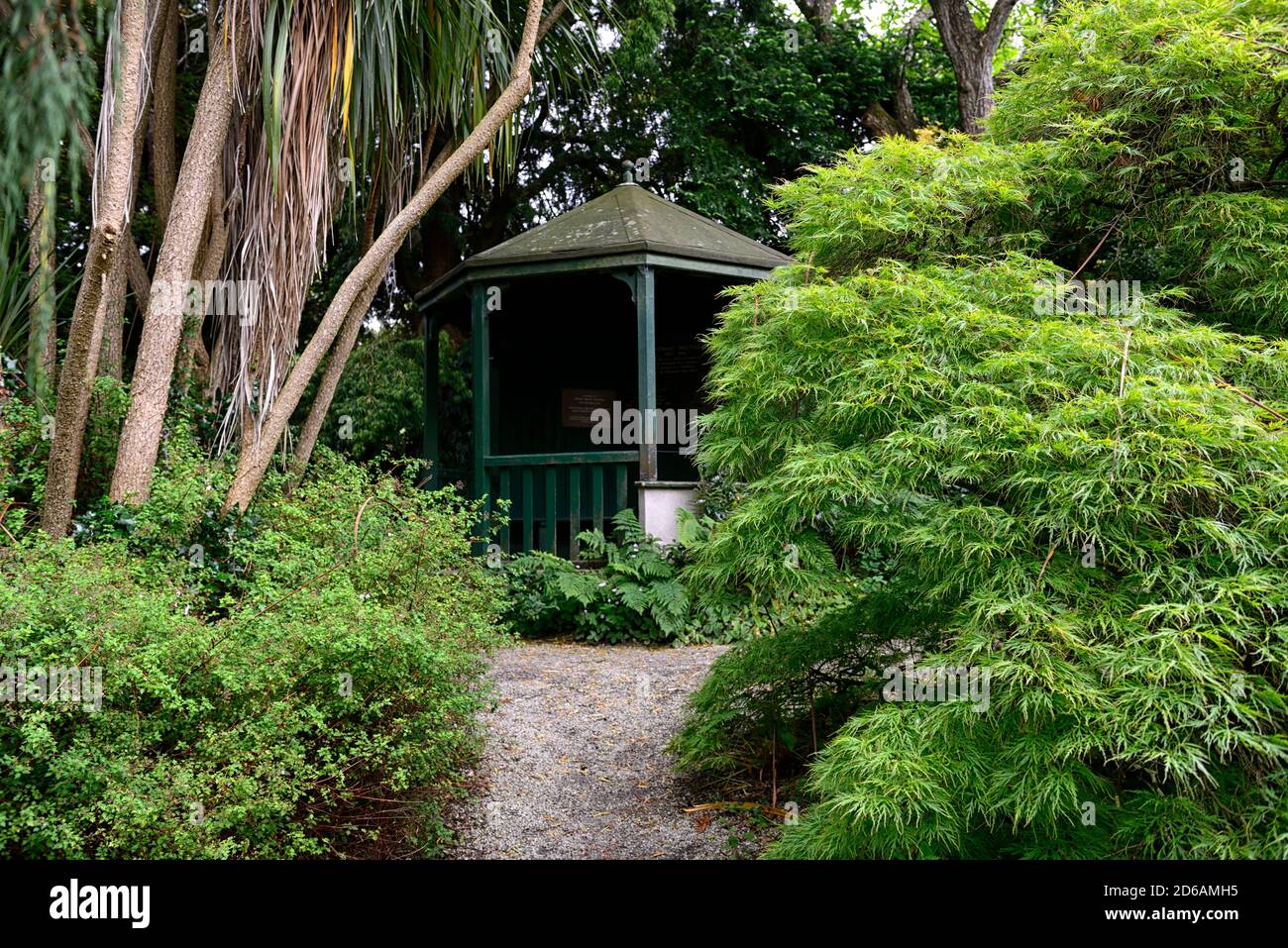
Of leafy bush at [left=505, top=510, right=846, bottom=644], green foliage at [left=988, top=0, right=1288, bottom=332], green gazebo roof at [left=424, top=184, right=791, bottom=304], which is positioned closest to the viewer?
green foliage at [left=988, top=0, right=1288, bottom=332]

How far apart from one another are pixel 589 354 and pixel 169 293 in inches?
299

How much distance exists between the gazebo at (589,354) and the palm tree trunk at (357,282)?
2438 millimetres

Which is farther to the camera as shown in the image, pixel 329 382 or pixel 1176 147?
pixel 329 382

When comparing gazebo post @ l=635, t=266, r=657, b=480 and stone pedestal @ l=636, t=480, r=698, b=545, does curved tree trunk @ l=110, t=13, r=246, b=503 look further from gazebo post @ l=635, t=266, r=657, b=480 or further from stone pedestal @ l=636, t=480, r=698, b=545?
stone pedestal @ l=636, t=480, r=698, b=545

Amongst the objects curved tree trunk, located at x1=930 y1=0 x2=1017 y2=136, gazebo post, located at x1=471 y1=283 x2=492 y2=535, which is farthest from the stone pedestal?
curved tree trunk, located at x1=930 y1=0 x2=1017 y2=136

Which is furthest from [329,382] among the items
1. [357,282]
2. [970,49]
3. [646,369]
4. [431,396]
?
[970,49]

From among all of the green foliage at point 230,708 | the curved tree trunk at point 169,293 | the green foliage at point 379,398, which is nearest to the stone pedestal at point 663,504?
the green foliage at point 230,708

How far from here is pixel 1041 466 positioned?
2721 millimetres

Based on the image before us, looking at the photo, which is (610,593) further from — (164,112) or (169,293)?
(164,112)

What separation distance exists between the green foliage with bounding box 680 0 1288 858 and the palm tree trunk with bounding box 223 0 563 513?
2.68m

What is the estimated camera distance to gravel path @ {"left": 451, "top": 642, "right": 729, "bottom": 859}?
3959 millimetres

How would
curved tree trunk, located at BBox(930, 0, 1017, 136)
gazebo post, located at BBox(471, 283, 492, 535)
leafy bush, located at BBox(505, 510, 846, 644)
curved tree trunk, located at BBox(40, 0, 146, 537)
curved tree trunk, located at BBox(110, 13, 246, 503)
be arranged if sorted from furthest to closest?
curved tree trunk, located at BBox(930, 0, 1017, 136) < gazebo post, located at BBox(471, 283, 492, 535) < leafy bush, located at BBox(505, 510, 846, 644) < curved tree trunk, located at BBox(110, 13, 246, 503) < curved tree trunk, located at BBox(40, 0, 146, 537)

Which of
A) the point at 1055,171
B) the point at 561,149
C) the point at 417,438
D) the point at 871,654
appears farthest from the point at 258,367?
the point at 561,149

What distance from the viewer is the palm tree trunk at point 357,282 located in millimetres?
5406
